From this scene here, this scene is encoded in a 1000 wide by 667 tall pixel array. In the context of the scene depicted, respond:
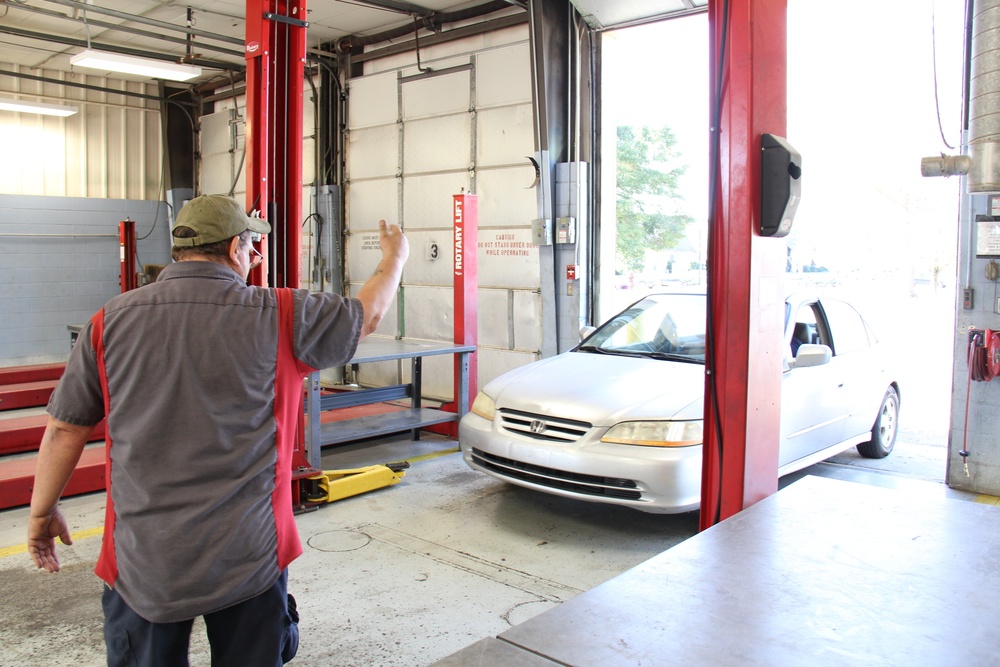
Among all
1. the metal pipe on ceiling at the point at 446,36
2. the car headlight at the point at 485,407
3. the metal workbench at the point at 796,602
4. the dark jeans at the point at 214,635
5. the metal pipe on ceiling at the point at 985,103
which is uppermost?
the metal pipe on ceiling at the point at 446,36

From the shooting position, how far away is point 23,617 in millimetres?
3719

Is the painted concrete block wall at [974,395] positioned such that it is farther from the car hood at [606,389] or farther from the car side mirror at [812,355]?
the car hood at [606,389]

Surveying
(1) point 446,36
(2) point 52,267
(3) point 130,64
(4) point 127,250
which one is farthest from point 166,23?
(2) point 52,267

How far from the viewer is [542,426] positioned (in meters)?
4.83

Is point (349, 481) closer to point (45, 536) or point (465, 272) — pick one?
point (465, 272)

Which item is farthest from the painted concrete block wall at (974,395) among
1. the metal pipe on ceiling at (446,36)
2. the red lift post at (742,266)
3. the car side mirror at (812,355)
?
the metal pipe on ceiling at (446,36)

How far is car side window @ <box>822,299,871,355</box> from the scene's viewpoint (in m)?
5.77

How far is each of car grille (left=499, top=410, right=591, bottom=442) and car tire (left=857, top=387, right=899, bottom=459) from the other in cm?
305

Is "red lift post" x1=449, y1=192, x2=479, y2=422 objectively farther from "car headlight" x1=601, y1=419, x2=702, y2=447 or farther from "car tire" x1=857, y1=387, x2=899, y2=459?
"car tire" x1=857, y1=387, x2=899, y2=459

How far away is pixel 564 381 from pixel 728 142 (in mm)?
2484

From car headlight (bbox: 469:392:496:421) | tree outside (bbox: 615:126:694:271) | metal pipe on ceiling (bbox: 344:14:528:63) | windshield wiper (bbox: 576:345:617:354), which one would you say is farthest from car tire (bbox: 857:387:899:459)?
metal pipe on ceiling (bbox: 344:14:528:63)

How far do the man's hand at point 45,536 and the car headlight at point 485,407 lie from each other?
3.16 metres

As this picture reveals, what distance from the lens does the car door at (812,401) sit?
5.07 meters

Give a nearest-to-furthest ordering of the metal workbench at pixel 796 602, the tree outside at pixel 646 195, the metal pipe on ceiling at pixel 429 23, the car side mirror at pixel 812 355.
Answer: the metal workbench at pixel 796 602, the car side mirror at pixel 812 355, the tree outside at pixel 646 195, the metal pipe on ceiling at pixel 429 23
